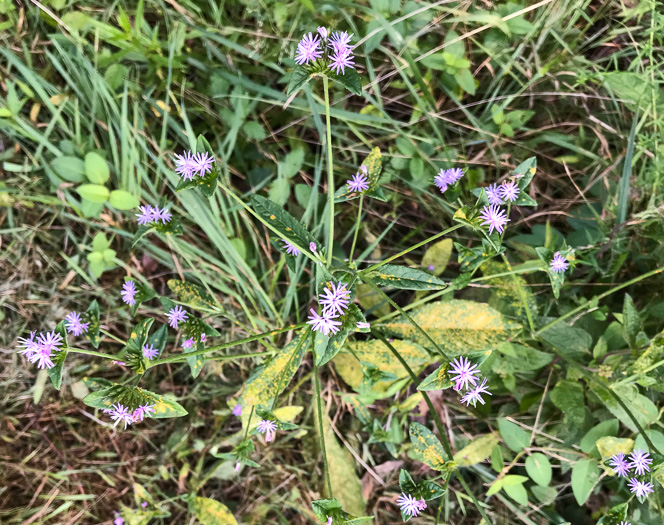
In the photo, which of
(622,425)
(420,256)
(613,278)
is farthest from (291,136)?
(622,425)

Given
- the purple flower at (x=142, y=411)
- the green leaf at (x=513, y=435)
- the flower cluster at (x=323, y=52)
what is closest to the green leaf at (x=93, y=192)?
the purple flower at (x=142, y=411)

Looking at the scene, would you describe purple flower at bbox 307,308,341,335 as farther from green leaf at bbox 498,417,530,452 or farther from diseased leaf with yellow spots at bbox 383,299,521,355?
green leaf at bbox 498,417,530,452

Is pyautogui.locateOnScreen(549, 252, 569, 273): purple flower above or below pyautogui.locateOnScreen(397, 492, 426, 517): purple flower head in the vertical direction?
above

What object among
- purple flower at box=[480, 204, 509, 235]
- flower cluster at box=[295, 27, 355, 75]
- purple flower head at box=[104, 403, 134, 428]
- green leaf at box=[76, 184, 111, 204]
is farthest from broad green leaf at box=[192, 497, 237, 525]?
flower cluster at box=[295, 27, 355, 75]

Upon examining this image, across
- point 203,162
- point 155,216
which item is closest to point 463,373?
point 203,162

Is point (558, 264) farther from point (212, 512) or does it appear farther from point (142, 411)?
point (212, 512)

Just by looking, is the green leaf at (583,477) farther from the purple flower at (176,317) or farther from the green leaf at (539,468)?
the purple flower at (176,317)
